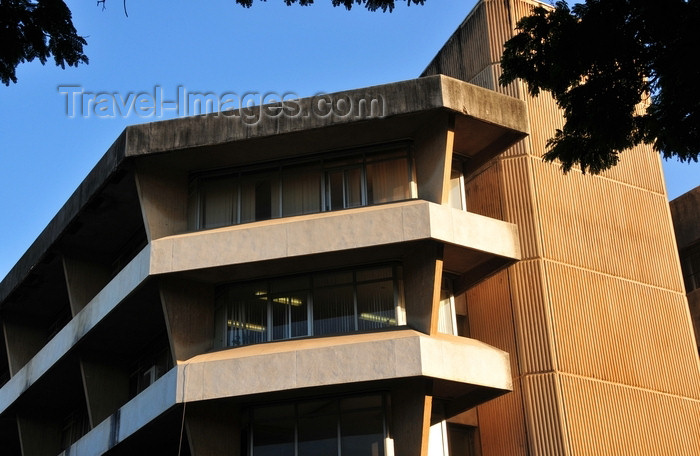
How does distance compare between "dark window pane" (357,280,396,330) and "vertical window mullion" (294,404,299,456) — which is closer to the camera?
Result: "vertical window mullion" (294,404,299,456)

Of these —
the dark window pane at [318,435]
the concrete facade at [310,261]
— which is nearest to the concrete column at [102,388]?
the concrete facade at [310,261]

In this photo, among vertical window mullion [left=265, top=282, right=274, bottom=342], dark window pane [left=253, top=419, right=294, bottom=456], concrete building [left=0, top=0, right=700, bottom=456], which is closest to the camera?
concrete building [left=0, top=0, right=700, bottom=456]

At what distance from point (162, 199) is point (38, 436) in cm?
1244

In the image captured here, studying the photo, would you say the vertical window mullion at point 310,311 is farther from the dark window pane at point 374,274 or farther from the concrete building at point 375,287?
the dark window pane at point 374,274

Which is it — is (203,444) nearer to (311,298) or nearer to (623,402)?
(311,298)

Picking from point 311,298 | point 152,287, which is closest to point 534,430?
point 311,298

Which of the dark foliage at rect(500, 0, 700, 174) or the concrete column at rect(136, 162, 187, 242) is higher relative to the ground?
the concrete column at rect(136, 162, 187, 242)

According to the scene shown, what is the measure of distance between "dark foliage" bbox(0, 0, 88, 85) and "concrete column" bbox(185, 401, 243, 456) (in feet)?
45.4

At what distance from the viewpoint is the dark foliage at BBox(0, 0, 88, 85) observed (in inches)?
437

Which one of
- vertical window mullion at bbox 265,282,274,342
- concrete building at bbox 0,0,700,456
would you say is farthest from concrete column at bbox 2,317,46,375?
vertical window mullion at bbox 265,282,274,342

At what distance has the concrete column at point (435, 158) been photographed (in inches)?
964

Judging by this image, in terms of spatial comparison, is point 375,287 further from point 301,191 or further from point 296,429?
point 296,429

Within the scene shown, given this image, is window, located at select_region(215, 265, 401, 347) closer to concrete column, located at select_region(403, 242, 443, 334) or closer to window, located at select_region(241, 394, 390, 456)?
concrete column, located at select_region(403, 242, 443, 334)

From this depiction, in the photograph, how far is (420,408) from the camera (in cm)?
2295
